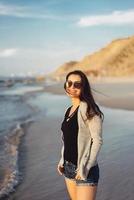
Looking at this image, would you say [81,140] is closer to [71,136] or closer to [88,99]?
[71,136]

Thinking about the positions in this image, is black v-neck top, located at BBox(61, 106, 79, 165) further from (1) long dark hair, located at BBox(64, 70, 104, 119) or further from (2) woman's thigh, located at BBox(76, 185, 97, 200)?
(2) woman's thigh, located at BBox(76, 185, 97, 200)

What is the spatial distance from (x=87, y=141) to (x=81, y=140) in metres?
0.06

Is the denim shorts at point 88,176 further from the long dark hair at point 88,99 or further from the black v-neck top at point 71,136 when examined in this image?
the long dark hair at point 88,99

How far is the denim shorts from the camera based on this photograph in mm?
4520

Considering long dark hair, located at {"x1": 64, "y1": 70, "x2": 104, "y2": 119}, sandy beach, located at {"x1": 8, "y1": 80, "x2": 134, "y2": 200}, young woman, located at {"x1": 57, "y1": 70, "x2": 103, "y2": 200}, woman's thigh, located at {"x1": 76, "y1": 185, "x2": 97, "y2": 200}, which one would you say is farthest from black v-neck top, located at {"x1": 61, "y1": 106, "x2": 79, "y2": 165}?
sandy beach, located at {"x1": 8, "y1": 80, "x2": 134, "y2": 200}

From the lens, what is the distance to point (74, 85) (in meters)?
4.71

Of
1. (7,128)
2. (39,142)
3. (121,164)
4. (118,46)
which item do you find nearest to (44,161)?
(121,164)

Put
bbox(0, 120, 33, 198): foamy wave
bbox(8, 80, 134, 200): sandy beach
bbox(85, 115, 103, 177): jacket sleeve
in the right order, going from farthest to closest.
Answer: bbox(0, 120, 33, 198): foamy wave, bbox(8, 80, 134, 200): sandy beach, bbox(85, 115, 103, 177): jacket sleeve

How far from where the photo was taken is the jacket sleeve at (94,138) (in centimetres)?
447

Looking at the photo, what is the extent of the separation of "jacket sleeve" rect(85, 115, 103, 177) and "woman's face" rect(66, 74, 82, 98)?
39 cm

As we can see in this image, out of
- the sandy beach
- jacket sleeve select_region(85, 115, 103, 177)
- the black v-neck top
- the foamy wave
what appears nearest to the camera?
jacket sleeve select_region(85, 115, 103, 177)

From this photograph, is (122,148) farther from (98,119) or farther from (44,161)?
(98,119)

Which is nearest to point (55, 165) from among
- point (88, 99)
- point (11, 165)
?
point (11, 165)

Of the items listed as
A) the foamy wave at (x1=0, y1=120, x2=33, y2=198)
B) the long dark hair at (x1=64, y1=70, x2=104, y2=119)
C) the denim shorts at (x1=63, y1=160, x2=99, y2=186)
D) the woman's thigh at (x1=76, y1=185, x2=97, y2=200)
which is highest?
the long dark hair at (x1=64, y1=70, x2=104, y2=119)
